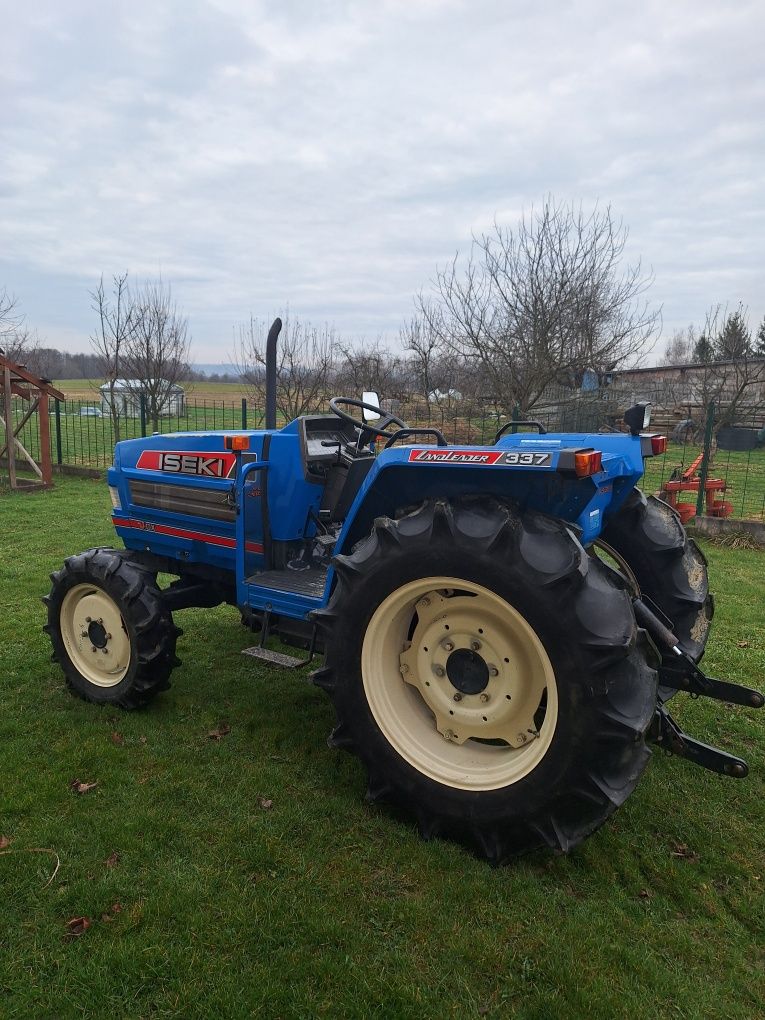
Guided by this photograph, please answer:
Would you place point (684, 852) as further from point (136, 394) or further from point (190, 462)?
point (136, 394)

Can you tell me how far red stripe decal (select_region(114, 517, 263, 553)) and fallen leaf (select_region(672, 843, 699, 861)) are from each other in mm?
2169

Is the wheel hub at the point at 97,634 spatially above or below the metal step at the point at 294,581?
below

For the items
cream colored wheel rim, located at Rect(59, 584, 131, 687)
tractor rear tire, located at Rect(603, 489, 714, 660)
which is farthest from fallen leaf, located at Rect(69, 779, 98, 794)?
tractor rear tire, located at Rect(603, 489, 714, 660)

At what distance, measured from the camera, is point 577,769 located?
2.05 meters

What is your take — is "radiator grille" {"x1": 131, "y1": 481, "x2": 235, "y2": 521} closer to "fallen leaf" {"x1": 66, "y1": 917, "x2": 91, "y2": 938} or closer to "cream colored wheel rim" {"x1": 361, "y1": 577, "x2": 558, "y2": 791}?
"cream colored wheel rim" {"x1": 361, "y1": 577, "x2": 558, "y2": 791}

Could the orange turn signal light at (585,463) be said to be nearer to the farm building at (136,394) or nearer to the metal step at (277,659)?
the metal step at (277,659)

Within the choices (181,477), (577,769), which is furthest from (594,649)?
(181,477)

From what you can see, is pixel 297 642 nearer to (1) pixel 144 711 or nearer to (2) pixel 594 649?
(1) pixel 144 711

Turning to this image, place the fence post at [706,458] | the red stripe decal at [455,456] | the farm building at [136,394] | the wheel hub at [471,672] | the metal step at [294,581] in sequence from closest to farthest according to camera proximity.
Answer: the red stripe decal at [455,456] < the wheel hub at [471,672] < the metal step at [294,581] < the fence post at [706,458] < the farm building at [136,394]

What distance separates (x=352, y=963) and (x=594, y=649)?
114cm

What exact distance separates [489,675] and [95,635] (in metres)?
2.16

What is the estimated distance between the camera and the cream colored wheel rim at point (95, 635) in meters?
3.40

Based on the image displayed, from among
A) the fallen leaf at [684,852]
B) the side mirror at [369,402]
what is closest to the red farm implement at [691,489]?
the side mirror at [369,402]

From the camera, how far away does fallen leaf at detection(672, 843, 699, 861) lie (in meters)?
2.41
